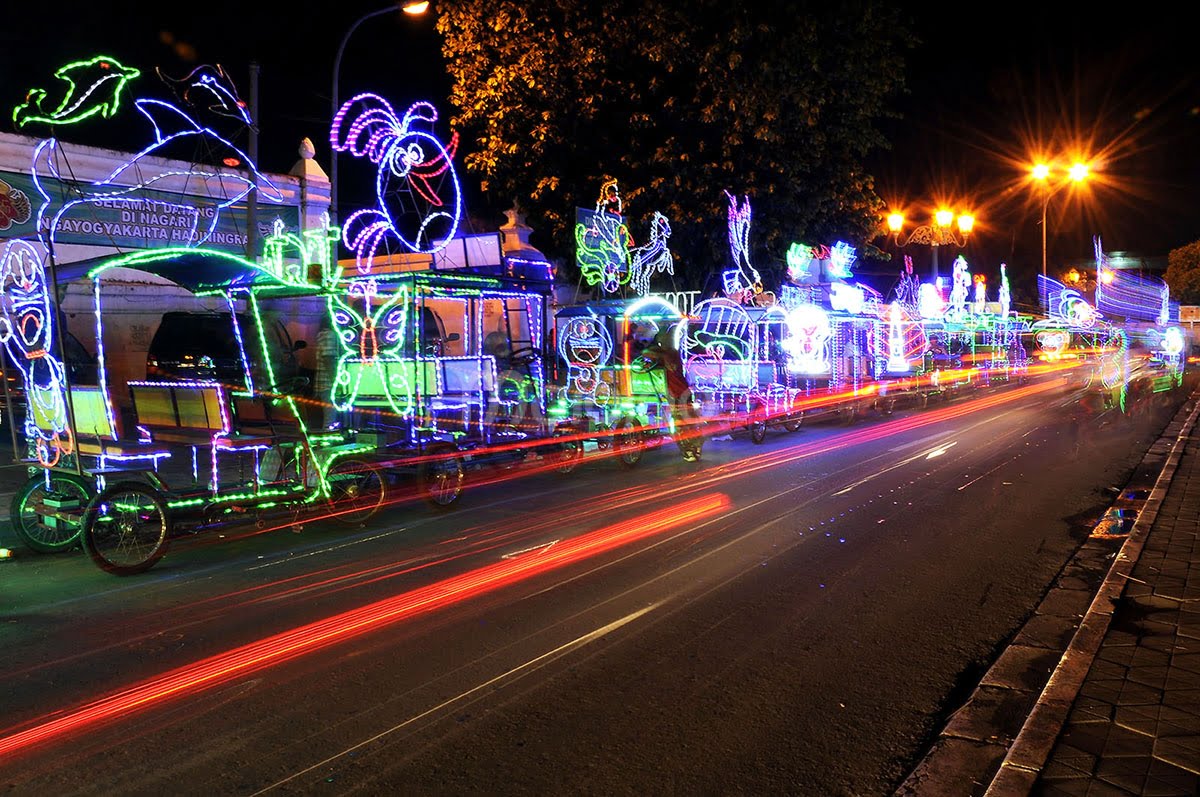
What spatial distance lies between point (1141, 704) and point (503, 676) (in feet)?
10.5

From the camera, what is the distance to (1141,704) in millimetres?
4496

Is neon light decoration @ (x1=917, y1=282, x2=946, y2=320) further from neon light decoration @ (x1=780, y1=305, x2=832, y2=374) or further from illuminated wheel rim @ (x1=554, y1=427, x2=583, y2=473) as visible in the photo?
illuminated wheel rim @ (x1=554, y1=427, x2=583, y2=473)

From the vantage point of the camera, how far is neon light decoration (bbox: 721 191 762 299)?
1908cm

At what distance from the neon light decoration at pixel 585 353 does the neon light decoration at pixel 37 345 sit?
8.17 metres

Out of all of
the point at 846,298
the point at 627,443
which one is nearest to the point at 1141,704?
the point at 627,443

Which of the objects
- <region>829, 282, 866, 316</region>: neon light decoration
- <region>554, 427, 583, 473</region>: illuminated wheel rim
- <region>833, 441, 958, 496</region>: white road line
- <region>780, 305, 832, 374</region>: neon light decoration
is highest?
<region>829, 282, 866, 316</region>: neon light decoration

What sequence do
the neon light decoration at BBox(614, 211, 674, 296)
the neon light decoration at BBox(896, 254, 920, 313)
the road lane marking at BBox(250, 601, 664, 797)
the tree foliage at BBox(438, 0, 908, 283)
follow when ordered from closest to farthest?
the road lane marking at BBox(250, 601, 664, 797) < the tree foliage at BBox(438, 0, 908, 283) < the neon light decoration at BBox(614, 211, 674, 296) < the neon light decoration at BBox(896, 254, 920, 313)

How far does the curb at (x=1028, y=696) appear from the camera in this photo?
12.8 ft

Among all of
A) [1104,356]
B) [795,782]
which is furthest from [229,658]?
[1104,356]

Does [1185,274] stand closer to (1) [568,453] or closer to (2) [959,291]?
(2) [959,291]

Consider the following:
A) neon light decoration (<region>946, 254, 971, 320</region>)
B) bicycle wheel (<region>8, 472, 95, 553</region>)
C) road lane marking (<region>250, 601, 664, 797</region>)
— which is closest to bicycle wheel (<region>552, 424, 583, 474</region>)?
bicycle wheel (<region>8, 472, 95, 553</region>)

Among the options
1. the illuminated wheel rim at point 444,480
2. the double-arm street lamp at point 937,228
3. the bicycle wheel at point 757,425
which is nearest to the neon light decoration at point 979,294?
the double-arm street lamp at point 937,228

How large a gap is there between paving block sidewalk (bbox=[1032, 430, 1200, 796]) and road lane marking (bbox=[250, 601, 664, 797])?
8.55 ft

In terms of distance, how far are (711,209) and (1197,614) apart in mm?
14169
